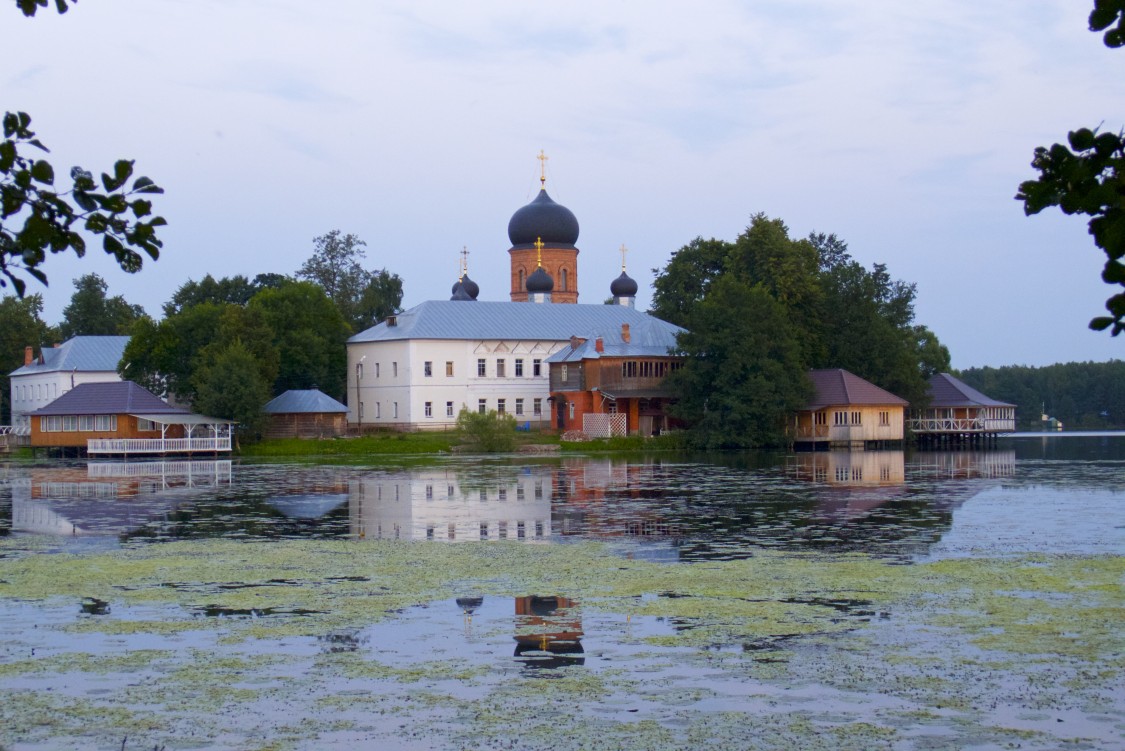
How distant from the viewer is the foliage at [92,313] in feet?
316

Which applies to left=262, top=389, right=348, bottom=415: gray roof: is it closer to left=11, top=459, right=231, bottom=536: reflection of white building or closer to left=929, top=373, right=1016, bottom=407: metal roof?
left=11, top=459, right=231, bottom=536: reflection of white building

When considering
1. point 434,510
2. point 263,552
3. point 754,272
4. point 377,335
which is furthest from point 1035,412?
point 263,552

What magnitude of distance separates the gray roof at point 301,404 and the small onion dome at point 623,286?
27.5 m

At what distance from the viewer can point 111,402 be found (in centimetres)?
5928

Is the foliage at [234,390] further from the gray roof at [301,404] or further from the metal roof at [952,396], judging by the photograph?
the metal roof at [952,396]

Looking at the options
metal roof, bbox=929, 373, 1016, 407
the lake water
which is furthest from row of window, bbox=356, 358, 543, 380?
the lake water

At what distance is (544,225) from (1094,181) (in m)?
81.0

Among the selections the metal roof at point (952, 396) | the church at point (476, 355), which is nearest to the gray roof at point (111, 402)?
the church at point (476, 355)

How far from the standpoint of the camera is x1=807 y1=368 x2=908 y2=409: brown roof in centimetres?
6369

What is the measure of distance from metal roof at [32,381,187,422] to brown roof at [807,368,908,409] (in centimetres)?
2949

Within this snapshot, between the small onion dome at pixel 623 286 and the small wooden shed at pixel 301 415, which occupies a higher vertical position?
the small onion dome at pixel 623 286

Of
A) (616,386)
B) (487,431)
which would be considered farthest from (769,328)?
(487,431)

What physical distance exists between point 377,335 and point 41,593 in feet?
198

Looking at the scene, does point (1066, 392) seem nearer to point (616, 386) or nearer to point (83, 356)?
point (616, 386)
